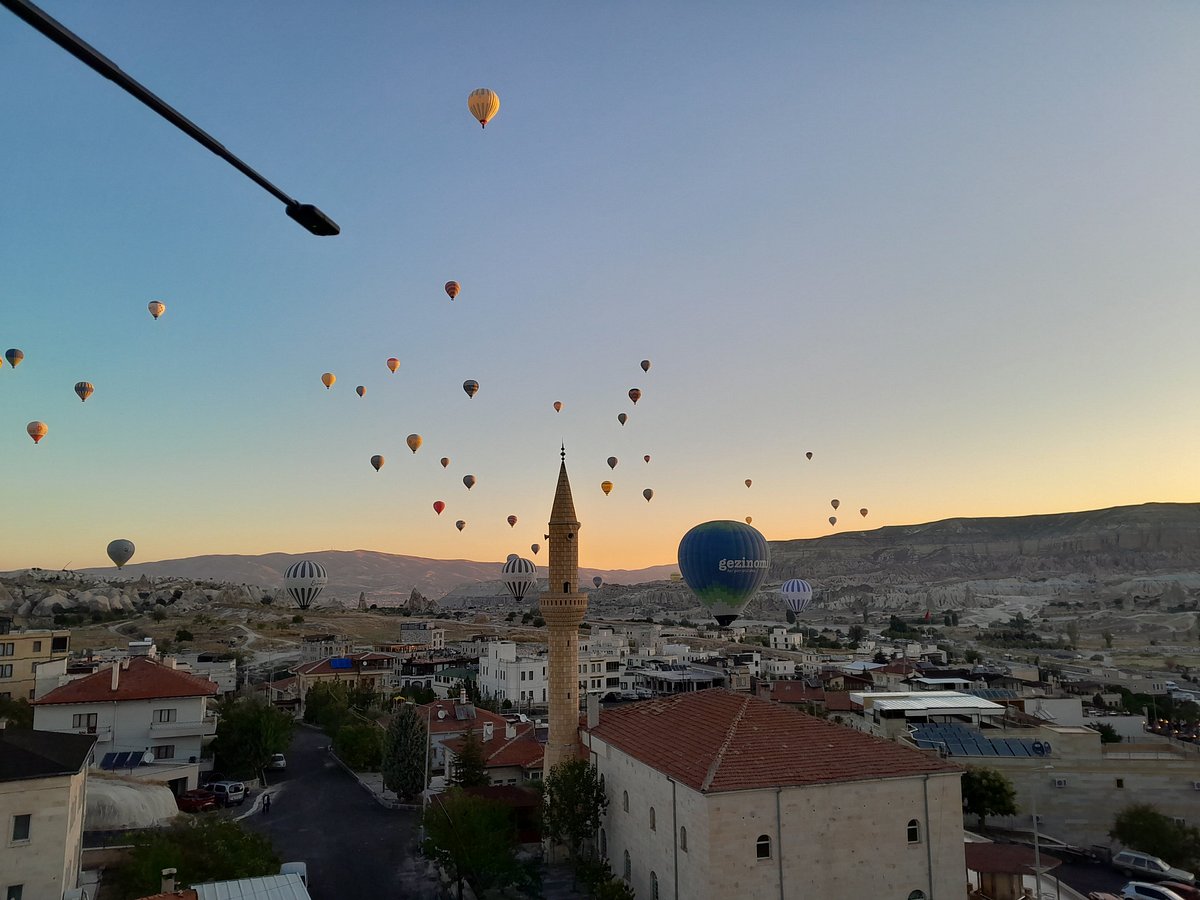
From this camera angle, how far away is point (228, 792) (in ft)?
144

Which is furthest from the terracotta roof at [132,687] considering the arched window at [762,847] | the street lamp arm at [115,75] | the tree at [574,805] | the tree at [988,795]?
the street lamp arm at [115,75]

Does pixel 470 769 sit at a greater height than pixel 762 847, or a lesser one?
lesser

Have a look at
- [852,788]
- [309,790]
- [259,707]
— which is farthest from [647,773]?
[259,707]

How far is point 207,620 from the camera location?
14162 cm

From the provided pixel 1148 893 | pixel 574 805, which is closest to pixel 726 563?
pixel 574 805

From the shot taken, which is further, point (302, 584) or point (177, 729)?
point (302, 584)

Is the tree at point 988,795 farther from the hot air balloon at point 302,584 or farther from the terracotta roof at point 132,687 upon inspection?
the hot air balloon at point 302,584

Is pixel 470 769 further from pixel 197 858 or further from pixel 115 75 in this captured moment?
pixel 115 75

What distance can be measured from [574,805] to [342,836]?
1227cm

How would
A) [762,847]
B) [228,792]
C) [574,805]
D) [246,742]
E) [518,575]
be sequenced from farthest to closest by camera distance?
1. [518,575]
2. [246,742]
3. [228,792]
4. [574,805]
5. [762,847]

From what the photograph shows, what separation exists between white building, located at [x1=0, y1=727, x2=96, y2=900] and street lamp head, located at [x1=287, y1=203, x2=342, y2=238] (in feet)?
85.3

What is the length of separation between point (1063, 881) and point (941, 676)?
45.2 metres

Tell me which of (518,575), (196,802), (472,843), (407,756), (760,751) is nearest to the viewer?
(760,751)

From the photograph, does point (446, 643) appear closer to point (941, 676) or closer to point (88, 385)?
point (941, 676)
